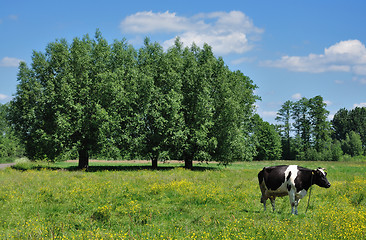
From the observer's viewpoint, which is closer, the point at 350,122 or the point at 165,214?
the point at 165,214

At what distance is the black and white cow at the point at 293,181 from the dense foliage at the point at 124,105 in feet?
66.1

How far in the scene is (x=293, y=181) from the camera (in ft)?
39.4

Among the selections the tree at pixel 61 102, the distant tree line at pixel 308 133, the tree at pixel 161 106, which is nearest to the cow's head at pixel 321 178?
the tree at pixel 161 106

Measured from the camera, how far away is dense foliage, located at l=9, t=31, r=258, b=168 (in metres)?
30.9

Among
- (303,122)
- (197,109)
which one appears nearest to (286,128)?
(303,122)

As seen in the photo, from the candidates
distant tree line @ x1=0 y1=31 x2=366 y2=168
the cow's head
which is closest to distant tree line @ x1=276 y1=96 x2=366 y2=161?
distant tree line @ x1=0 y1=31 x2=366 y2=168

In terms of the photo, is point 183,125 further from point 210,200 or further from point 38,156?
point 210,200

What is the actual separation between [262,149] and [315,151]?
13.4 m

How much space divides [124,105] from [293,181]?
25.4 meters

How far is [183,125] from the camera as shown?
3356 cm

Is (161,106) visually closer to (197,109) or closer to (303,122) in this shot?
(197,109)

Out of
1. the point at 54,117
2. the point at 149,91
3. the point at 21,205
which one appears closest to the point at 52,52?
the point at 54,117

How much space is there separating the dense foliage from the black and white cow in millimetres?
20146

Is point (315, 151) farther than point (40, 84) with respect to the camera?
Yes
